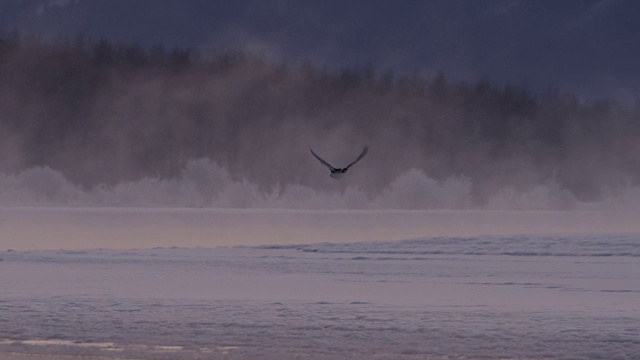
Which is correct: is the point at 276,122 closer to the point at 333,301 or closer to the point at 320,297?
the point at 320,297

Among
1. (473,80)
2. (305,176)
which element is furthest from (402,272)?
(473,80)

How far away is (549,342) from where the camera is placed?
28.7ft

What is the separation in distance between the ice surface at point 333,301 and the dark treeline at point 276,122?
19.6 metres

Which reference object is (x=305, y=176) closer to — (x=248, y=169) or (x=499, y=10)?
(x=248, y=169)

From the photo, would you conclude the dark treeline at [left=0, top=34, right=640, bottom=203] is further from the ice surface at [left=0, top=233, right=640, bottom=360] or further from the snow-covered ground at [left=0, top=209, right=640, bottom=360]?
the ice surface at [left=0, top=233, right=640, bottom=360]

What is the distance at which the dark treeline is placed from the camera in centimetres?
3600

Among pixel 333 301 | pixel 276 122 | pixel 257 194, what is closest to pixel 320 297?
pixel 333 301

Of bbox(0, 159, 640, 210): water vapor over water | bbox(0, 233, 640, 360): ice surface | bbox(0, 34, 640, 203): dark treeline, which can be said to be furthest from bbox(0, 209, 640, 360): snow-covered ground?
bbox(0, 34, 640, 203): dark treeline

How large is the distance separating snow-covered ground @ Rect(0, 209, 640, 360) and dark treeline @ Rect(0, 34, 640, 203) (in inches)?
681

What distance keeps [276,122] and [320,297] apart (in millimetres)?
28018

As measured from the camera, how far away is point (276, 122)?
38875mm

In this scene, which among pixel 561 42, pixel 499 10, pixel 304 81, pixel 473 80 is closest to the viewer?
pixel 304 81

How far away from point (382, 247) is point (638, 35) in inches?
1783

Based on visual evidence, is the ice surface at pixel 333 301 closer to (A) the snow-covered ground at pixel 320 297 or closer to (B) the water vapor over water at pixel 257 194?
(A) the snow-covered ground at pixel 320 297
